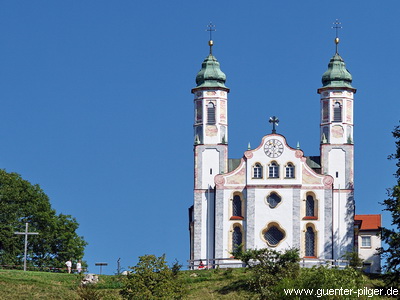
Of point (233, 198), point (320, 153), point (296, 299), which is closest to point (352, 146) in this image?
point (320, 153)

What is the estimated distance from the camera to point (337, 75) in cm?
10469

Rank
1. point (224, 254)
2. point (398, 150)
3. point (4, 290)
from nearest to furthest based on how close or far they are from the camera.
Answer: point (4, 290) < point (398, 150) < point (224, 254)

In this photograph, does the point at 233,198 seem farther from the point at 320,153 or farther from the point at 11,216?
the point at 11,216

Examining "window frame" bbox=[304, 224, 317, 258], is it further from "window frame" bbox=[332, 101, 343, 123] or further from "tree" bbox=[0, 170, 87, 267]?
"tree" bbox=[0, 170, 87, 267]

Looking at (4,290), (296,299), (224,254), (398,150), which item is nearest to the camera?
(296,299)

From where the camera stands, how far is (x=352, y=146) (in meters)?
103

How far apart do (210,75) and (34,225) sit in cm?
1565

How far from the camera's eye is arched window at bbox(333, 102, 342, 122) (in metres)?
104

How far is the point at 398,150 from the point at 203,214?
17247 mm

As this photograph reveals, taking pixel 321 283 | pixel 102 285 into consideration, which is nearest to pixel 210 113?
pixel 102 285

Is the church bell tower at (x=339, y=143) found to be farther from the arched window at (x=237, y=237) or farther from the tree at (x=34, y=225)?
the tree at (x=34, y=225)

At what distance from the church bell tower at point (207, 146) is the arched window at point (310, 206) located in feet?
19.5

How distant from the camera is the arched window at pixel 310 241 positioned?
330 ft

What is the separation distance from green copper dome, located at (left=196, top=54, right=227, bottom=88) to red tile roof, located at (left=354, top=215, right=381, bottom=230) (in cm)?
1300
